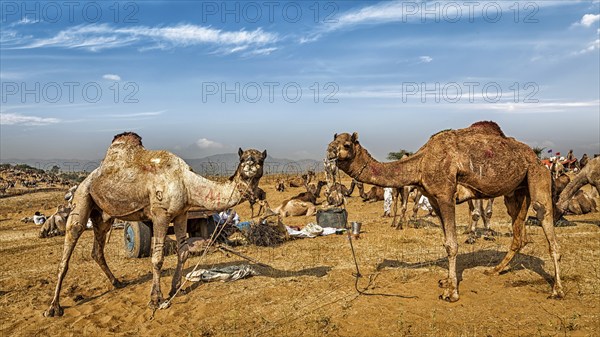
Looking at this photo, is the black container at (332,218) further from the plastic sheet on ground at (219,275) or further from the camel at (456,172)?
the camel at (456,172)

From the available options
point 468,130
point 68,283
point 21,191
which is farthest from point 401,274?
point 21,191

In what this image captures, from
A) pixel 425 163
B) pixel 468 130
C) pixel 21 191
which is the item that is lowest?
pixel 21 191

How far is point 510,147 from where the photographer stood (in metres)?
7.87

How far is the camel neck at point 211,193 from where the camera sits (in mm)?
7273

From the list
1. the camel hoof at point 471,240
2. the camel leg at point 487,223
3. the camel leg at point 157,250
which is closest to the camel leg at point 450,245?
the camel leg at point 157,250

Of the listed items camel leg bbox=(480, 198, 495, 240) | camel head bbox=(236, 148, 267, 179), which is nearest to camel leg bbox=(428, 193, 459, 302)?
camel head bbox=(236, 148, 267, 179)

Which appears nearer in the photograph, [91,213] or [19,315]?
[19,315]

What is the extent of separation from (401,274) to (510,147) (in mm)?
3251

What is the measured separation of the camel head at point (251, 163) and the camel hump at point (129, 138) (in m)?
2.20

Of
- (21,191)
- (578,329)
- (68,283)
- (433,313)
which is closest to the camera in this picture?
(578,329)

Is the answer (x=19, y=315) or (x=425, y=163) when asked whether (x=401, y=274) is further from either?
(x=19, y=315)

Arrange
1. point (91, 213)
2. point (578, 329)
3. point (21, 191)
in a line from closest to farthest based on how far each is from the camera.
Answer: point (578, 329) < point (91, 213) < point (21, 191)

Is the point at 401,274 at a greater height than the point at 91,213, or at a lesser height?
lesser

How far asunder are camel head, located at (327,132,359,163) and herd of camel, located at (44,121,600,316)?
0.7 inches
